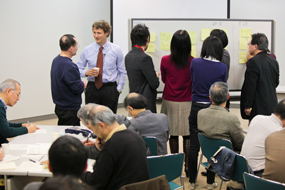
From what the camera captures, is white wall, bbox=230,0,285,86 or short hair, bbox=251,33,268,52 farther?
white wall, bbox=230,0,285,86

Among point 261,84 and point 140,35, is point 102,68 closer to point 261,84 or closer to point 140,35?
point 140,35

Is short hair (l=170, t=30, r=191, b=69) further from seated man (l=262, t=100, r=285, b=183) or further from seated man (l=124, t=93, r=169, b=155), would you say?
seated man (l=262, t=100, r=285, b=183)

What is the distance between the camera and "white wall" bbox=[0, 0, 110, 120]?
21.0 ft

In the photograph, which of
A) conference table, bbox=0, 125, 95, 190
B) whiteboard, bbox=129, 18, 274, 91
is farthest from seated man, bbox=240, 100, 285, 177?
whiteboard, bbox=129, 18, 274, 91

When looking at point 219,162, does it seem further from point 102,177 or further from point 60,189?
point 60,189

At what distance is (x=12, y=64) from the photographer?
6480 millimetres

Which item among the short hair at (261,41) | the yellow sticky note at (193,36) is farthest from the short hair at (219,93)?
the yellow sticky note at (193,36)

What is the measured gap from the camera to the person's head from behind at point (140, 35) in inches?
154

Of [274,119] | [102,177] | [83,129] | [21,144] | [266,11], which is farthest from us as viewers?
[266,11]

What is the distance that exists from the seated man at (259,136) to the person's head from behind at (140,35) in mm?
1766

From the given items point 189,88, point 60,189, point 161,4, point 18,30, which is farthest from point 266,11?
point 60,189

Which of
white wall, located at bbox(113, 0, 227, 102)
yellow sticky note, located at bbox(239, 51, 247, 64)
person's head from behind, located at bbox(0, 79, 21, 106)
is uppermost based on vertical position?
white wall, located at bbox(113, 0, 227, 102)

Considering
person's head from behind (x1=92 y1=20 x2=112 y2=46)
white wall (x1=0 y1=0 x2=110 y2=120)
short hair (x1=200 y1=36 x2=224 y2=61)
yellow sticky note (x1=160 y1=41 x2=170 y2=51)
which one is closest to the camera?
short hair (x1=200 y1=36 x2=224 y2=61)

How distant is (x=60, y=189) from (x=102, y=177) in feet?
3.59
